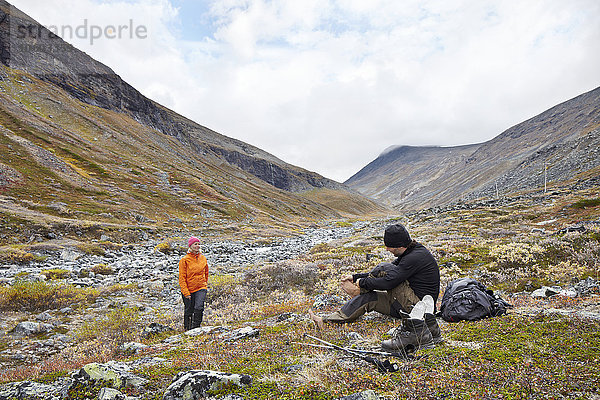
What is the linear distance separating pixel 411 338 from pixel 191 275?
6.70m

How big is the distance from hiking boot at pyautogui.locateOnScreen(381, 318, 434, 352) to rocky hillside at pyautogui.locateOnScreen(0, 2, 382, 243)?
29487 millimetres

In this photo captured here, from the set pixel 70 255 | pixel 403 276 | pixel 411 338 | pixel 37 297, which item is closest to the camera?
pixel 411 338

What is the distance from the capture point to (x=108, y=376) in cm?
428

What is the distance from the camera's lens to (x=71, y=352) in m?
7.52

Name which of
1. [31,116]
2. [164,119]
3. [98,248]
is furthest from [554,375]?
[164,119]

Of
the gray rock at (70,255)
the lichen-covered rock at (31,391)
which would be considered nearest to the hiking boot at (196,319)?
the lichen-covered rock at (31,391)

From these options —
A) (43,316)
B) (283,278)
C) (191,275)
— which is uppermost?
(191,275)

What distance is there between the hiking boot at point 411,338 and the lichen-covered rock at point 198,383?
2.40 metres

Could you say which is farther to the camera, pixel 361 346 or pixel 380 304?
pixel 380 304

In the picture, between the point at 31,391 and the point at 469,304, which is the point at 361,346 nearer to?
the point at 469,304

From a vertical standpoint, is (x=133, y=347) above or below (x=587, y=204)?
below

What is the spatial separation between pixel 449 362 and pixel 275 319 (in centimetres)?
561

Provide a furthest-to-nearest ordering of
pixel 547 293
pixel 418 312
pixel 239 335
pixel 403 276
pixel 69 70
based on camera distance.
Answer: pixel 69 70 → pixel 547 293 → pixel 239 335 → pixel 403 276 → pixel 418 312

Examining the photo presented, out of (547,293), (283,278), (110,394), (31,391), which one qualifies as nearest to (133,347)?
(31,391)
